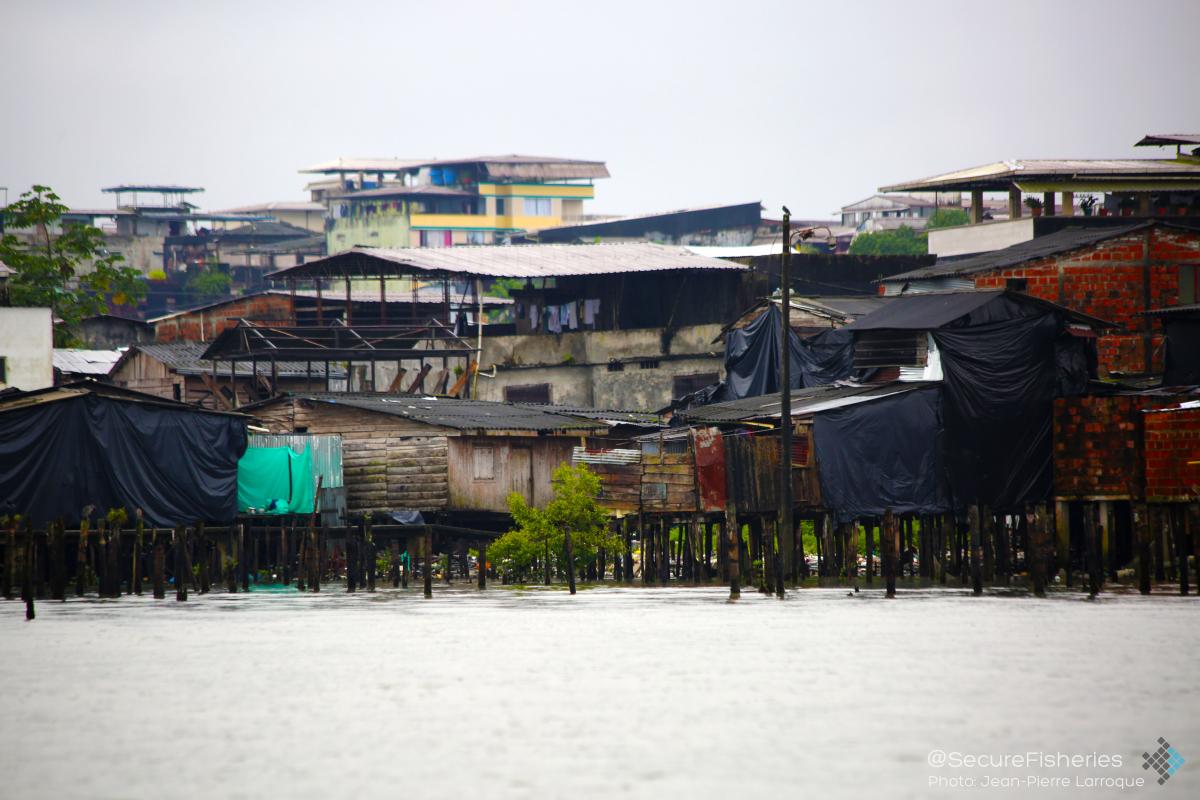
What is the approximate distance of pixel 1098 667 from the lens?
92.1 feet

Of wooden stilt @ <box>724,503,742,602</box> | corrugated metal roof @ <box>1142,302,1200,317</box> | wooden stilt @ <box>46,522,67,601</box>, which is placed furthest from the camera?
corrugated metal roof @ <box>1142,302,1200,317</box>

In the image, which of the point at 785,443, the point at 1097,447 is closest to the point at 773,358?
the point at 1097,447

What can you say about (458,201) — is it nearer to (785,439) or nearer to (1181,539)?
(785,439)

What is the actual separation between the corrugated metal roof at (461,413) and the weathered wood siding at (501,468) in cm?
44

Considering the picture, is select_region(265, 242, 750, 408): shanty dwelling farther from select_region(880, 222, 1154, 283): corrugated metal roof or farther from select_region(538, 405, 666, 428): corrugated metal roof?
select_region(880, 222, 1154, 283): corrugated metal roof

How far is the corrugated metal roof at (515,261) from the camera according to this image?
50.3m

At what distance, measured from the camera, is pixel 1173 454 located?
118ft

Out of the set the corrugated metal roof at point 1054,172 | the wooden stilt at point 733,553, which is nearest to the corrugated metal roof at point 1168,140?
the corrugated metal roof at point 1054,172

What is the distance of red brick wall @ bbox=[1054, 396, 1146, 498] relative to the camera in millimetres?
37156

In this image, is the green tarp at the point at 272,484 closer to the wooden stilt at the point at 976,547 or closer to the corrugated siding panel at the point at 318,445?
the corrugated siding panel at the point at 318,445

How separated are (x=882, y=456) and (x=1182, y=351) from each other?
9086 millimetres

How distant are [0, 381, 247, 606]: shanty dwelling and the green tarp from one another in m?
0.42

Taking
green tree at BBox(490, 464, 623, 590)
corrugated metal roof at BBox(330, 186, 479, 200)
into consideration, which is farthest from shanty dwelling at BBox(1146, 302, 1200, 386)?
corrugated metal roof at BBox(330, 186, 479, 200)

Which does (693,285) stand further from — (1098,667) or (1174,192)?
(1098,667)
